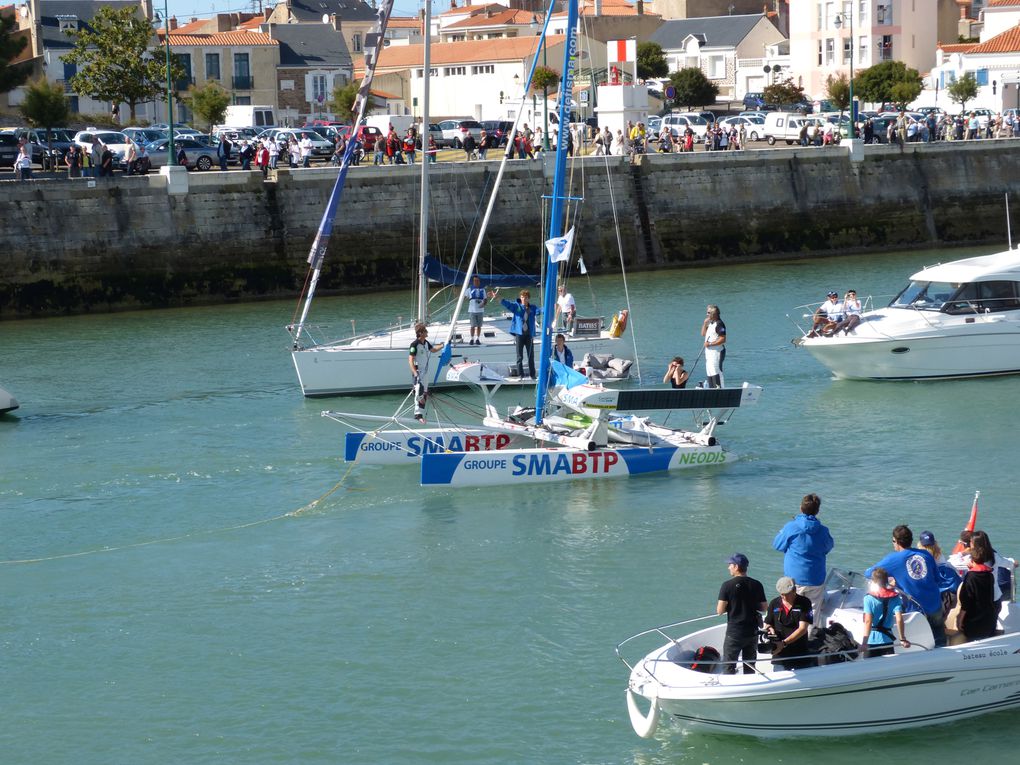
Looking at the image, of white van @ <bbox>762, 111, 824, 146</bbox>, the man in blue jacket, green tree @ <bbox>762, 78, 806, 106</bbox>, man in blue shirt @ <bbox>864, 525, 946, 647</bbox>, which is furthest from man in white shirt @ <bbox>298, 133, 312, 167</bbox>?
man in blue shirt @ <bbox>864, 525, 946, 647</bbox>

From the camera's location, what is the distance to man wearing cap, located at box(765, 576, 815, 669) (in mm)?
11547

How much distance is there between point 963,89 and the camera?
7075 centimetres

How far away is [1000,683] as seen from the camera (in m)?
11.8

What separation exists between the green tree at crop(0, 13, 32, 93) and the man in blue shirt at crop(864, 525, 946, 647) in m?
64.1

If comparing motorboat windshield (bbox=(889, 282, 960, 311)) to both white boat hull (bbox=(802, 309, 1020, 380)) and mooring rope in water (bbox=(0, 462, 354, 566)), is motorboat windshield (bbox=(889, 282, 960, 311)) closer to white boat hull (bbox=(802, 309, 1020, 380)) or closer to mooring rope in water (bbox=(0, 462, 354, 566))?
white boat hull (bbox=(802, 309, 1020, 380))

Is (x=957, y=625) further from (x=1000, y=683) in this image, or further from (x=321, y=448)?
(x=321, y=448)

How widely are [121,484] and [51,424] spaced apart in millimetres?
4857

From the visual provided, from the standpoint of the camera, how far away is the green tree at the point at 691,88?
7494 centimetres

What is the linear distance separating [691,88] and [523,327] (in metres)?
53.4

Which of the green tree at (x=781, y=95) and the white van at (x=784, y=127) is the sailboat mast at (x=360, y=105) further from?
the green tree at (x=781, y=95)

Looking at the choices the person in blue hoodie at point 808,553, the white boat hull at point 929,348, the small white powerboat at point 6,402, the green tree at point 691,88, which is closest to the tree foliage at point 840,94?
the green tree at point 691,88

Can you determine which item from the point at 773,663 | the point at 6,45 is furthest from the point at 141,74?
the point at 773,663

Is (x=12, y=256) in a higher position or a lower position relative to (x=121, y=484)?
higher

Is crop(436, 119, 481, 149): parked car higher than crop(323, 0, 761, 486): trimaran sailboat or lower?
higher
